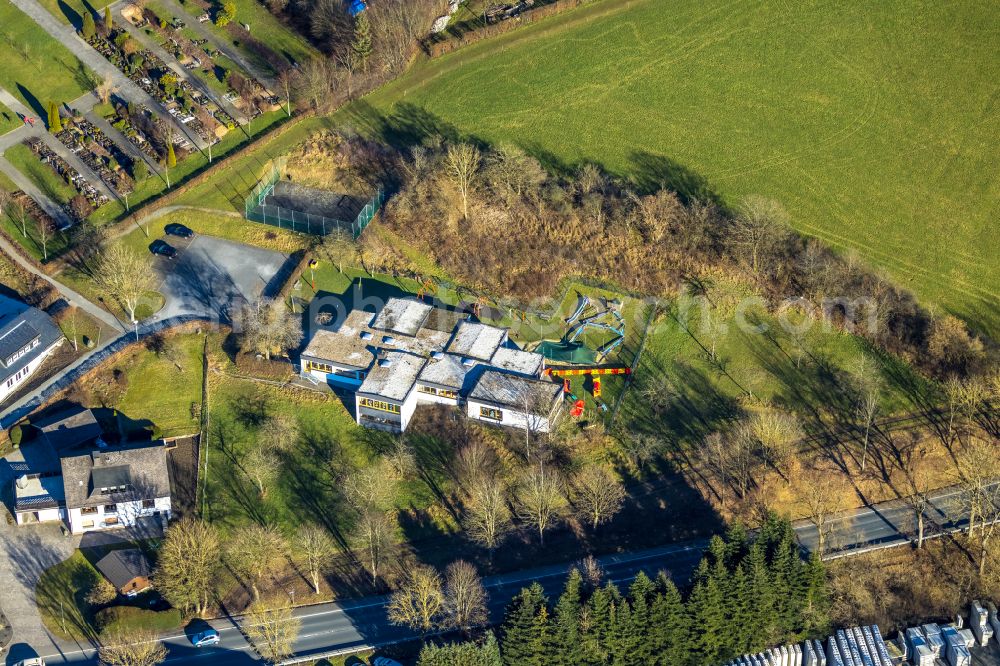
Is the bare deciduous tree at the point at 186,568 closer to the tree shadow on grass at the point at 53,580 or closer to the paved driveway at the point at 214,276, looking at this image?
the tree shadow on grass at the point at 53,580

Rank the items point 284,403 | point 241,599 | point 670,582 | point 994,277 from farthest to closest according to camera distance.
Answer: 1. point 994,277
2. point 284,403
3. point 241,599
4. point 670,582

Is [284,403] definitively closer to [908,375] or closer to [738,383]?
[738,383]

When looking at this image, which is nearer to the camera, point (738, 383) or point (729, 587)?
point (729, 587)

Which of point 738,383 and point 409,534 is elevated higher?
point 738,383

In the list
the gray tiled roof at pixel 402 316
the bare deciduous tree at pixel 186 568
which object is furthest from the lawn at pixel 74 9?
the bare deciduous tree at pixel 186 568

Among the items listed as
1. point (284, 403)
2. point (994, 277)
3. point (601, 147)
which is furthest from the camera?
point (601, 147)

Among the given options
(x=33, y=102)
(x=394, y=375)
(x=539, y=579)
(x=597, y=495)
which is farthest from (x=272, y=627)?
(x=33, y=102)

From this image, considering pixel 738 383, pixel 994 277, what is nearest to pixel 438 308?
pixel 738 383

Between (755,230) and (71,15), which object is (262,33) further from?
(755,230)
